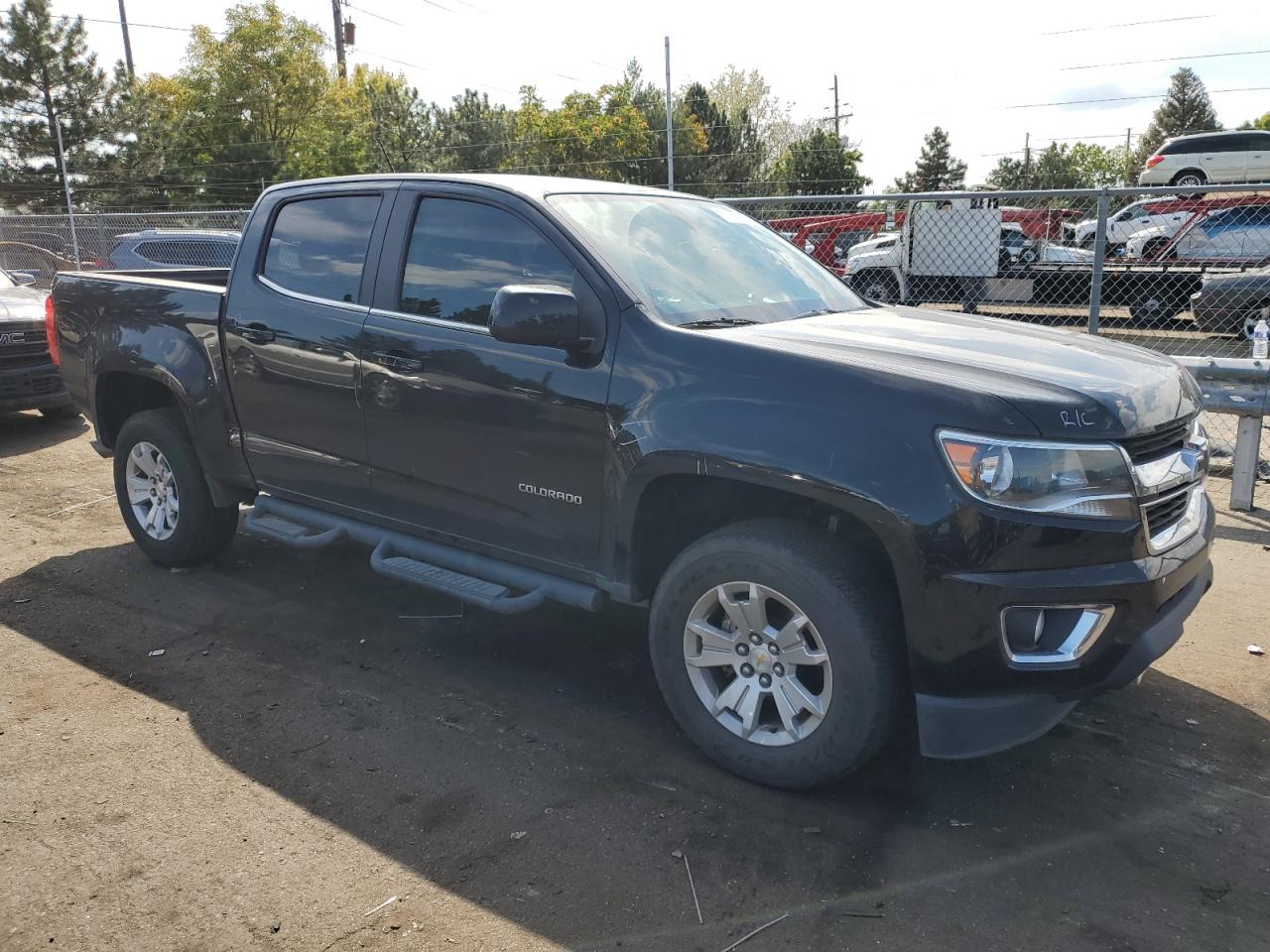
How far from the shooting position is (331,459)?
4.31 meters

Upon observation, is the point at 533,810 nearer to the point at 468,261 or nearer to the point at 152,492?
the point at 468,261

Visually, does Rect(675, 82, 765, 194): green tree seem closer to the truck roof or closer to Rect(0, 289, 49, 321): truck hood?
Rect(0, 289, 49, 321): truck hood

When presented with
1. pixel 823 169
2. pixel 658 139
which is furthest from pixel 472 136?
pixel 823 169

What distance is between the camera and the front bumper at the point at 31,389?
8438mm

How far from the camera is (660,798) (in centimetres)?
319

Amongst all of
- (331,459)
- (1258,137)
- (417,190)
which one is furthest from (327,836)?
(1258,137)

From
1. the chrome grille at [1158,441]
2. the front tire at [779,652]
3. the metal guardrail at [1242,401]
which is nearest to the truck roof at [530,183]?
the front tire at [779,652]

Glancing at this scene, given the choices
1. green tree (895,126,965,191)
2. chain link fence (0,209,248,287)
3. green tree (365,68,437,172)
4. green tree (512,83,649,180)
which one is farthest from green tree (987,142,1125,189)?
chain link fence (0,209,248,287)

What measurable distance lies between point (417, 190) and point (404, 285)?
1.32 ft

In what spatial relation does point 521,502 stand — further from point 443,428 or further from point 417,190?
point 417,190

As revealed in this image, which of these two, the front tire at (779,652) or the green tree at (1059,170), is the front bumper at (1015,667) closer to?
the front tire at (779,652)

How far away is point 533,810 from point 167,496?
3.13m

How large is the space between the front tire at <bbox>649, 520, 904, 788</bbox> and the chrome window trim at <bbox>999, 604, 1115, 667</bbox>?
34cm

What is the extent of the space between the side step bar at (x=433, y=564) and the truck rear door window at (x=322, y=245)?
1.00m
